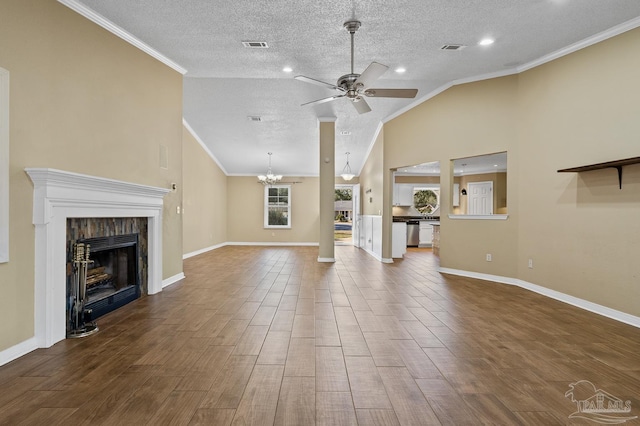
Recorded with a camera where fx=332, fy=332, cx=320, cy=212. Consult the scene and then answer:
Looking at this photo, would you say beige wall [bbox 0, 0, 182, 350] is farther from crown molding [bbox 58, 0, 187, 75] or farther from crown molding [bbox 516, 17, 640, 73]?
crown molding [bbox 516, 17, 640, 73]

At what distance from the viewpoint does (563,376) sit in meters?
2.14

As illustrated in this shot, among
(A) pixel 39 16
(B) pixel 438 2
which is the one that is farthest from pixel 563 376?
(A) pixel 39 16

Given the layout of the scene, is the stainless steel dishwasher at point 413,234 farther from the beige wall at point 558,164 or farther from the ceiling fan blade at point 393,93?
the ceiling fan blade at point 393,93

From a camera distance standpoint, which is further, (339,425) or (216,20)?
(216,20)

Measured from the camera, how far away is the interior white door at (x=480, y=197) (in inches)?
408

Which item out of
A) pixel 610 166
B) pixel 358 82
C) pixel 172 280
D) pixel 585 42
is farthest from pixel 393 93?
pixel 172 280

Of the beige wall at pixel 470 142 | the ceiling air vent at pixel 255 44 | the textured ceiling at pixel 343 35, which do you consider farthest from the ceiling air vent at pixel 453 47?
the ceiling air vent at pixel 255 44

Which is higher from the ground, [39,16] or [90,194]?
[39,16]

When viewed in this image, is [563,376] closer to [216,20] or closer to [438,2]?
[438,2]

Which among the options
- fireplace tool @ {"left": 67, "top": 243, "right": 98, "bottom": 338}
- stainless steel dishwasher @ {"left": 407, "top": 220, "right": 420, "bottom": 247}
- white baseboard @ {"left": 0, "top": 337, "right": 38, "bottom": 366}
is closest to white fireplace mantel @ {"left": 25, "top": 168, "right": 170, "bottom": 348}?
white baseboard @ {"left": 0, "top": 337, "right": 38, "bottom": 366}

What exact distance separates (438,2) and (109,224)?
4.02m

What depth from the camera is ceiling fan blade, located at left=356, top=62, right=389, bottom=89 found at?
3.25 metres

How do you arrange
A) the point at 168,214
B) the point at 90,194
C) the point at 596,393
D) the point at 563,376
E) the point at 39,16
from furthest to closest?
the point at 168,214, the point at 90,194, the point at 39,16, the point at 563,376, the point at 596,393

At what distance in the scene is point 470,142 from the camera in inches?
212
